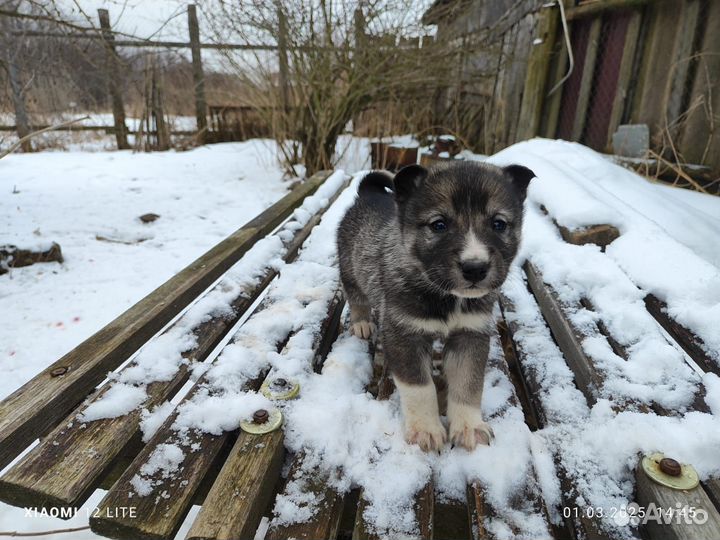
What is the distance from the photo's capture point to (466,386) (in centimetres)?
193

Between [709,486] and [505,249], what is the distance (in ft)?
3.46

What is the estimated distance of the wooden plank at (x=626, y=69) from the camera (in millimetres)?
5633

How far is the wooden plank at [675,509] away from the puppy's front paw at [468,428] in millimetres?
519

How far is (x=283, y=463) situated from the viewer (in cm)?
169

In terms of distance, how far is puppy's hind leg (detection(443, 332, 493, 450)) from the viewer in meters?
1.80

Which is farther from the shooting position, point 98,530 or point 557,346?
point 557,346

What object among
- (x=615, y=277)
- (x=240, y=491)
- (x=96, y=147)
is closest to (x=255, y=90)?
(x=96, y=147)

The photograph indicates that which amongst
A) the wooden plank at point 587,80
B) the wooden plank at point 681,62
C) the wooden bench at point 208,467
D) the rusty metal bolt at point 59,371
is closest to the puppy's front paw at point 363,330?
the wooden bench at point 208,467

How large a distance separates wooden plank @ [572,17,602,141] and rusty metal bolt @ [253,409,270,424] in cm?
663

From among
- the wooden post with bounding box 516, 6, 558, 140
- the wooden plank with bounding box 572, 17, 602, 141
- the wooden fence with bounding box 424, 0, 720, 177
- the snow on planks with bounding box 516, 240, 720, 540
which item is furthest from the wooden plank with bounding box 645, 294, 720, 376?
the wooden post with bounding box 516, 6, 558, 140

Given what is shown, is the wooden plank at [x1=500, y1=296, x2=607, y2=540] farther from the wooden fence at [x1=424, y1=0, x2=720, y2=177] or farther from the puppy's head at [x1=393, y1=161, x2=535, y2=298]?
the wooden fence at [x1=424, y1=0, x2=720, y2=177]

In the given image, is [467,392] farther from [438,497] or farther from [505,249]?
[505,249]

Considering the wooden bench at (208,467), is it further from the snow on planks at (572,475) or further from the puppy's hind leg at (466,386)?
the puppy's hind leg at (466,386)

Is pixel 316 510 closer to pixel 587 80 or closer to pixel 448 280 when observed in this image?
pixel 448 280
